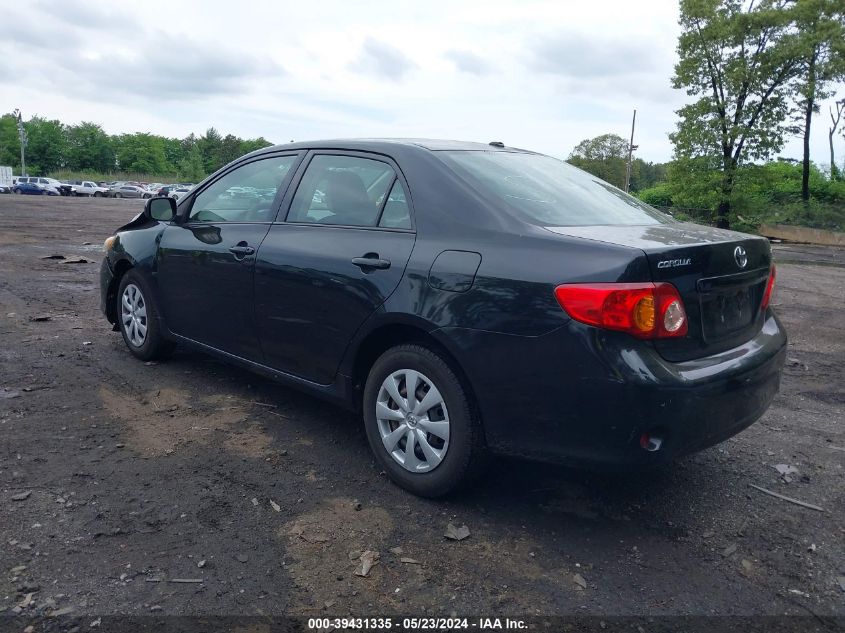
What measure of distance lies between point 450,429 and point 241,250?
1.88m

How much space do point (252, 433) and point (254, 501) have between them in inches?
34.9

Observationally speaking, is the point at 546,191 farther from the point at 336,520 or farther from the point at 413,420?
the point at 336,520

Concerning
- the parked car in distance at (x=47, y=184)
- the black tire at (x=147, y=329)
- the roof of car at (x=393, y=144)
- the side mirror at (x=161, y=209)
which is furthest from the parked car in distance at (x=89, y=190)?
the roof of car at (x=393, y=144)

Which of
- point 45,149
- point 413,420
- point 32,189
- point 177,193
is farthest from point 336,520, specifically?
point 45,149

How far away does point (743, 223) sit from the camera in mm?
33562

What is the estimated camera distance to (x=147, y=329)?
5.39 metres

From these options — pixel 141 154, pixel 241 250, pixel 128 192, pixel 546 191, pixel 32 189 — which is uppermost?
pixel 141 154

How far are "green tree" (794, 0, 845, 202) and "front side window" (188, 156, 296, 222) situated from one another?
32.8 meters

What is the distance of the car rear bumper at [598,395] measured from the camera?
111 inches

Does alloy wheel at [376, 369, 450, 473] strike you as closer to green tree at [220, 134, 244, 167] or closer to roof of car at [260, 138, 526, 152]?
roof of car at [260, 138, 526, 152]

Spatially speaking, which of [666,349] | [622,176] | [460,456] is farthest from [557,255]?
[622,176]

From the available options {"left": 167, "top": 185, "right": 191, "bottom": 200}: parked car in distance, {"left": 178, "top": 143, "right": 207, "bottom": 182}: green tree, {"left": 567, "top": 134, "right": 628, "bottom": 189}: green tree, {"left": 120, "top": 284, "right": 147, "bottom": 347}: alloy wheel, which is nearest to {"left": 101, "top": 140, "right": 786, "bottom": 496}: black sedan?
{"left": 167, "top": 185, "right": 191, "bottom": 200}: parked car in distance

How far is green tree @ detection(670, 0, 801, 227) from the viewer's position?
31.8 meters

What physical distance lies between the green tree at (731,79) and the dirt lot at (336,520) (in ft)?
102
